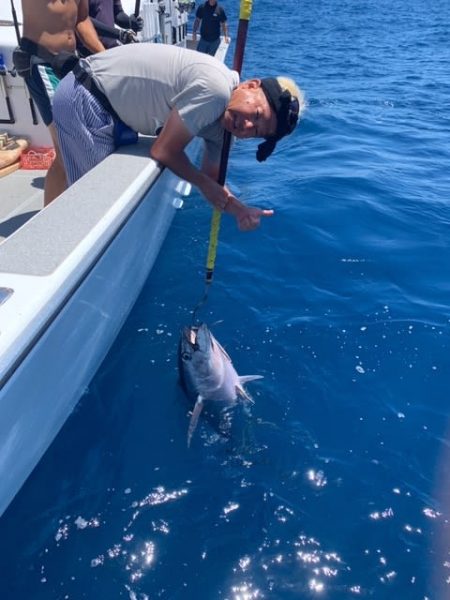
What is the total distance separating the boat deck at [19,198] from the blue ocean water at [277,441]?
4.11 feet

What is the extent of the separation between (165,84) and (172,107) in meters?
0.14

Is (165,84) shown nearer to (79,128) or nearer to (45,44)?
(79,128)

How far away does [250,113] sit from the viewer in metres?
2.84

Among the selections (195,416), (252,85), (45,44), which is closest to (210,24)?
(45,44)

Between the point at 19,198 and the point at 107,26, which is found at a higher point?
the point at 107,26

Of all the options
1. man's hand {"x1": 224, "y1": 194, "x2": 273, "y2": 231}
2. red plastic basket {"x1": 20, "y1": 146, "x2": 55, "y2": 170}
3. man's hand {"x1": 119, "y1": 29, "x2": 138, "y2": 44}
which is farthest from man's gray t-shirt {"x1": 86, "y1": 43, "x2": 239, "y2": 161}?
red plastic basket {"x1": 20, "y1": 146, "x2": 55, "y2": 170}

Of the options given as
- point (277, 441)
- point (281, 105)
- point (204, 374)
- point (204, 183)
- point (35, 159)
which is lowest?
point (277, 441)

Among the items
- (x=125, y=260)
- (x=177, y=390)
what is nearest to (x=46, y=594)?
(x=177, y=390)

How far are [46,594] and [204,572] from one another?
2.40 feet

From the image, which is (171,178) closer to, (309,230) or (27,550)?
(309,230)

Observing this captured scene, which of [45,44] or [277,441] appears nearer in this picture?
[277,441]

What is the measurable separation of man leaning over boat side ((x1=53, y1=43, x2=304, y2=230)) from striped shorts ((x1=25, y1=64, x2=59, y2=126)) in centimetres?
58

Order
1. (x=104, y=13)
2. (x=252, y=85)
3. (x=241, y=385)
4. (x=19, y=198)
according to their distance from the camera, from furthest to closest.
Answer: (x=104, y=13) → (x=19, y=198) → (x=241, y=385) → (x=252, y=85)

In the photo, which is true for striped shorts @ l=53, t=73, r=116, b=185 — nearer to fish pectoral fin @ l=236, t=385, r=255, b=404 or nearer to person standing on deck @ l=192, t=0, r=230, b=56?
fish pectoral fin @ l=236, t=385, r=255, b=404
